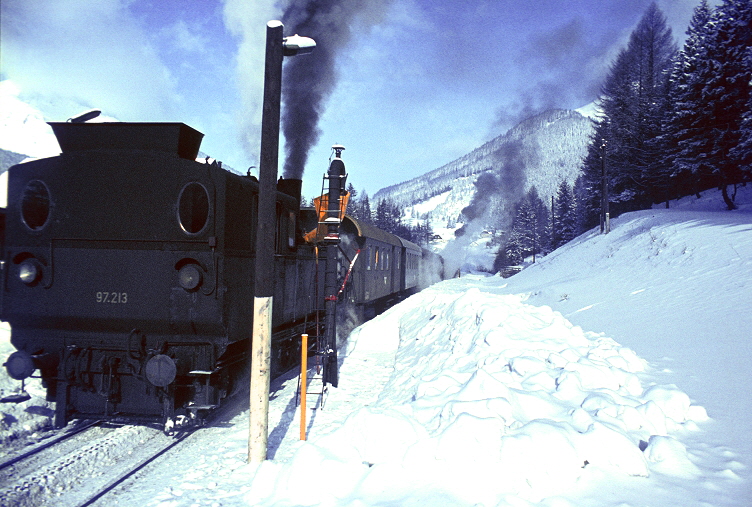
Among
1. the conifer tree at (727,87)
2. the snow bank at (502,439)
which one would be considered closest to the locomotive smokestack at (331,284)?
the snow bank at (502,439)

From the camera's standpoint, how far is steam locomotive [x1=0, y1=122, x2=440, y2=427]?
5867 millimetres

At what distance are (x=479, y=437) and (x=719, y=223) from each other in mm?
18311

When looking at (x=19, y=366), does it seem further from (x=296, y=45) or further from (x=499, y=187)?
(x=499, y=187)

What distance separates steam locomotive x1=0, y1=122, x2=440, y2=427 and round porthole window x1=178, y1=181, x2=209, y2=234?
0.01 metres

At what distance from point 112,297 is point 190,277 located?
3.65 ft

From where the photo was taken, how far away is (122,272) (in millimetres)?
5957

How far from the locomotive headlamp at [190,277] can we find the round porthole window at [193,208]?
474mm

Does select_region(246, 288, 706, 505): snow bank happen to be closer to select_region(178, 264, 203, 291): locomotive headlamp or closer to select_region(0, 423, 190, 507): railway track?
select_region(0, 423, 190, 507): railway track

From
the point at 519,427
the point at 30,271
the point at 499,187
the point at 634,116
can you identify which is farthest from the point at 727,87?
the point at 30,271

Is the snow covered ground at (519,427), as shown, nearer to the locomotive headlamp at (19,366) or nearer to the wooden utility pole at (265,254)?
the wooden utility pole at (265,254)

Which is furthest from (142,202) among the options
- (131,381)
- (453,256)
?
(453,256)

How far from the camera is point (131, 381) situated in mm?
5977

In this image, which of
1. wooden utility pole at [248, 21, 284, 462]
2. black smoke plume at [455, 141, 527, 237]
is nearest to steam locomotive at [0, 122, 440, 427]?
wooden utility pole at [248, 21, 284, 462]

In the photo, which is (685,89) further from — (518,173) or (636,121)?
(518,173)
